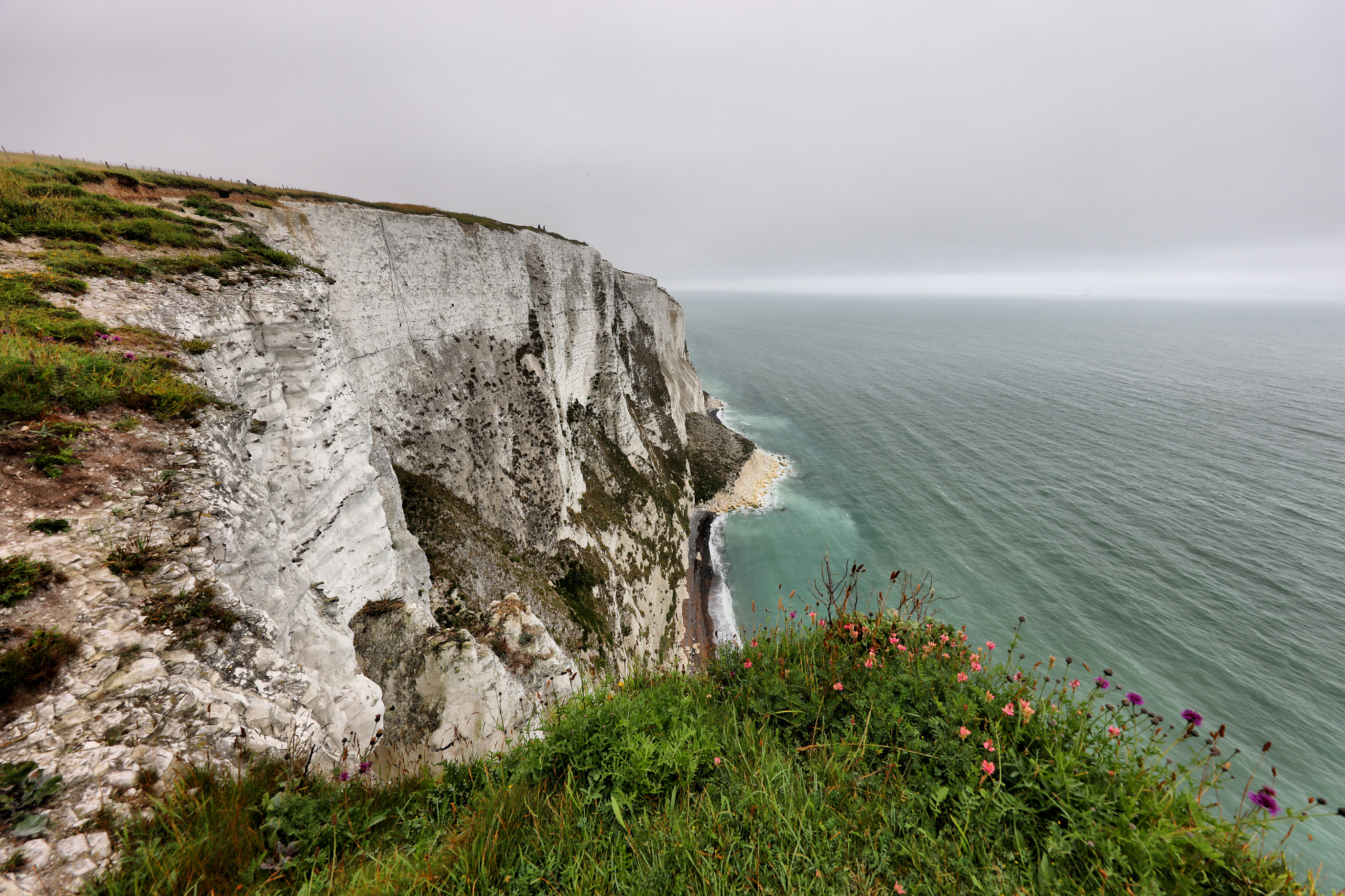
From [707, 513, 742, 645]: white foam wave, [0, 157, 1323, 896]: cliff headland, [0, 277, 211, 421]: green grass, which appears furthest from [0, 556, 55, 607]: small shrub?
[707, 513, 742, 645]: white foam wave

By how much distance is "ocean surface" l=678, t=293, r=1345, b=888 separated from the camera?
25562 millimetres

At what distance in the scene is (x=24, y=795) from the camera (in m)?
3.00

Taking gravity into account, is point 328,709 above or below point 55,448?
below

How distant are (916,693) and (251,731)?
7113 mm

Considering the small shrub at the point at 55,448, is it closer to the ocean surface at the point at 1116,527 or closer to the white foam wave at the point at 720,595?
the ocean surface at the point at 1116,527

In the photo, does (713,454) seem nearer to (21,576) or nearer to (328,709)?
(328,709)

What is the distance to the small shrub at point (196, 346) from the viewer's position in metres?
8.00

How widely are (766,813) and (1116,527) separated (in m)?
51.3

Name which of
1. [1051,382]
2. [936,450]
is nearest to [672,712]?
[936,450]

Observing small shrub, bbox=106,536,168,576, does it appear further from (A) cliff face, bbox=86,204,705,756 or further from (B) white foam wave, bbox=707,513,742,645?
(B) white foam wave, bbox=707,513,742,645

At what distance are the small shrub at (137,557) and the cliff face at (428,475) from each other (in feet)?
1.81

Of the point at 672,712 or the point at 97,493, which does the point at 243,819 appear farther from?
the point at 97,493

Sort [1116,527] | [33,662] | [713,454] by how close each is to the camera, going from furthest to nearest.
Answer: [713,454] < [1116,527] < [33,662]

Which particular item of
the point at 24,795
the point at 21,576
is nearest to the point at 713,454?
the point at 21,576
